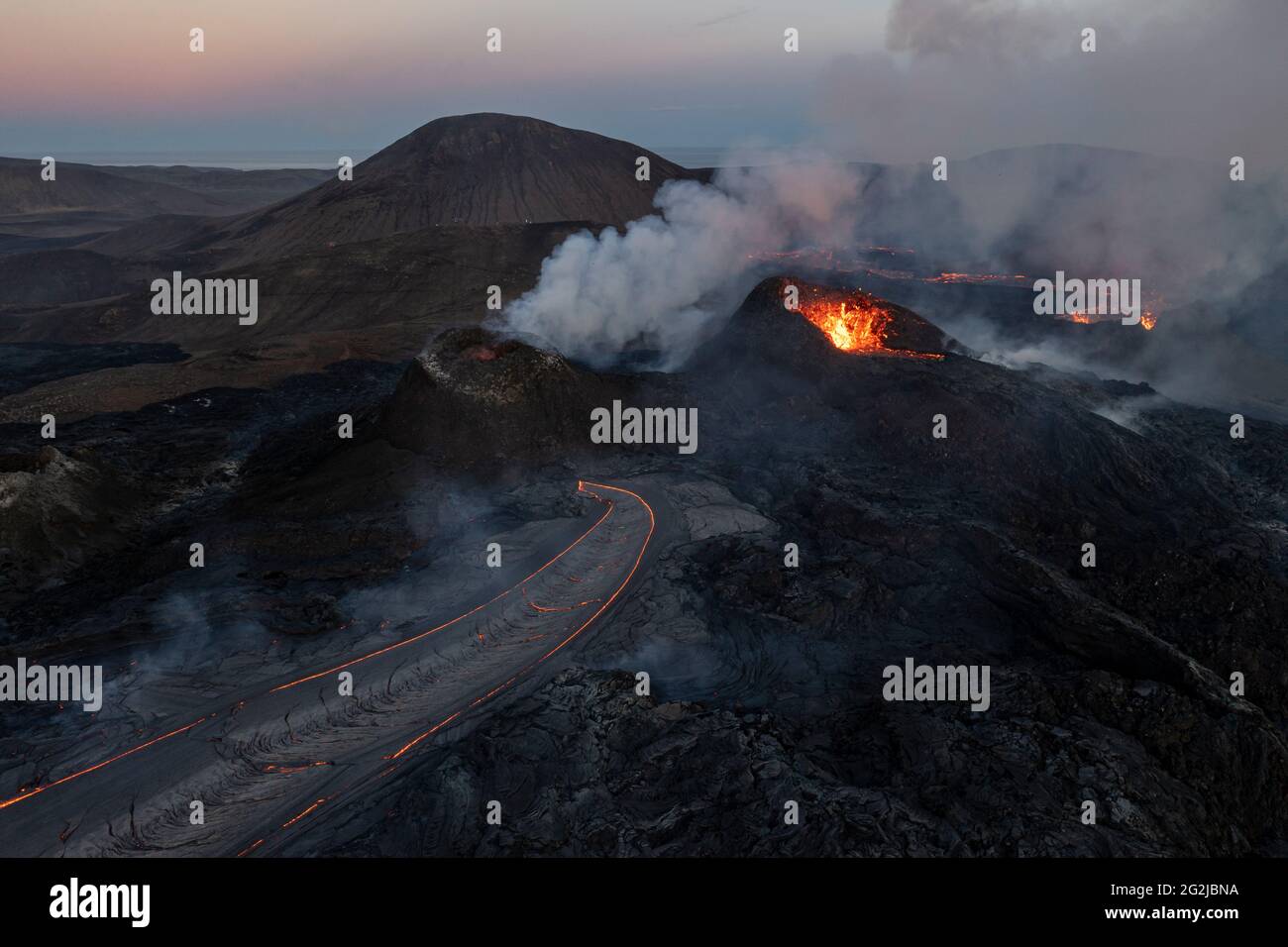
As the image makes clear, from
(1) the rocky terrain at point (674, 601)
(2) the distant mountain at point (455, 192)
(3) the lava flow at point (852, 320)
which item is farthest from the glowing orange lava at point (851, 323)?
(2) the distant mountain at point (455, 192)

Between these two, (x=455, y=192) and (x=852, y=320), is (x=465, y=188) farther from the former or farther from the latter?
(x=852, y=320)

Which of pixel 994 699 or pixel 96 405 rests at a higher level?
pixel 96 405

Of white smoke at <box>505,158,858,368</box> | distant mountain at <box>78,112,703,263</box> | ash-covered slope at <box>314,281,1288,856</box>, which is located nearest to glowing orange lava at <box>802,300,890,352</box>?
ash-covered slope at <box>314,281,1288,856</box>

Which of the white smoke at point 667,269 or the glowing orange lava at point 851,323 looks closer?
the glowing orange lava at point 851,323

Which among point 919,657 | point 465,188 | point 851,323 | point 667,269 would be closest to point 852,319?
point 851,323

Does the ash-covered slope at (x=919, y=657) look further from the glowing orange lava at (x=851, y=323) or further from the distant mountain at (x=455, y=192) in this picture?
the distant mountain at (x=455, y=192)

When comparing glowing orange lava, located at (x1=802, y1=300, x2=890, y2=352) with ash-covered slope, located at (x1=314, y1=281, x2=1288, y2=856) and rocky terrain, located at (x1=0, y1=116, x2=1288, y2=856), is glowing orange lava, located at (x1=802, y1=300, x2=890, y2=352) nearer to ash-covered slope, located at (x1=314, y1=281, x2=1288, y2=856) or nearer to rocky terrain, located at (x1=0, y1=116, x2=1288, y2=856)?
rocky terrain, located at (x1=0, y1=116, x2=1288, y2=856)
